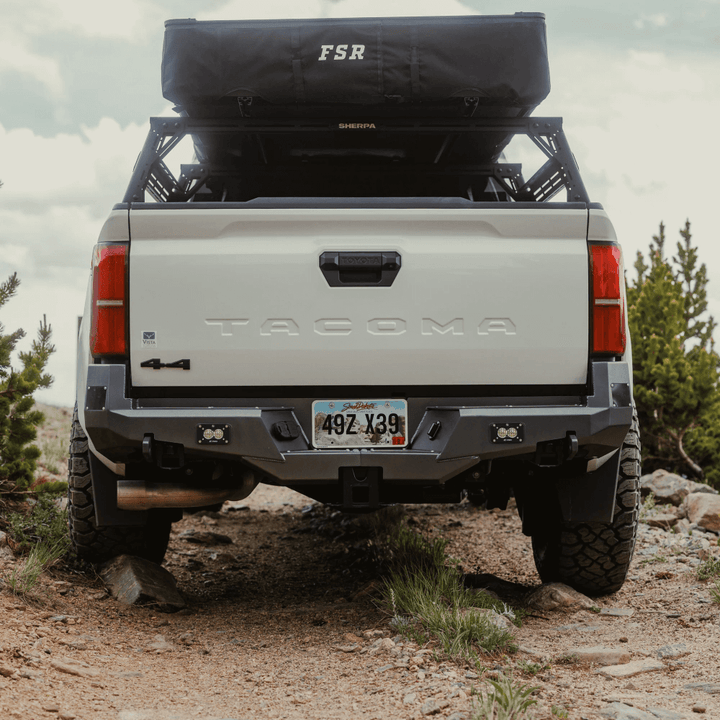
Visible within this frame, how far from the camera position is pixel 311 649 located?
378cm

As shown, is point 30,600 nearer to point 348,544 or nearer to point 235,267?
point 235,267

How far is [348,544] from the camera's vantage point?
6.54 meters

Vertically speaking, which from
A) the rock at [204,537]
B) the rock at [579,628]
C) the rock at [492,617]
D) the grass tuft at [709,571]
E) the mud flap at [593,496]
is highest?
the mud flap at [593,496]

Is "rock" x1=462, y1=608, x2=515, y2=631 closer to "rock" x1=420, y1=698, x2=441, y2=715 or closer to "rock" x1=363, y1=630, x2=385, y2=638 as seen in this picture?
"rock" x1=363, y1=630, x2=385, y2=638

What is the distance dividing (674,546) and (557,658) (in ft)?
9.19

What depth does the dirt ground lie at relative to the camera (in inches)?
118

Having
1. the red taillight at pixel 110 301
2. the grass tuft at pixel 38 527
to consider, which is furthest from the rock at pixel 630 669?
the grass tuft at pixel 38 527

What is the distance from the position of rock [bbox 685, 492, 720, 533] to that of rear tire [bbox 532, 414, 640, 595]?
2.63 m

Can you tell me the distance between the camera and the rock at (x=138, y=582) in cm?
442

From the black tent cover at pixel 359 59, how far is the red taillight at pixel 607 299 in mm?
1212

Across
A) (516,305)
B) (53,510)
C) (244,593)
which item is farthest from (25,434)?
(516,305)

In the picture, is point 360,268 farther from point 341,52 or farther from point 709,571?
point 709,571

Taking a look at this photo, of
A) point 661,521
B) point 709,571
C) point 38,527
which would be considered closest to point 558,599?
point 709,571

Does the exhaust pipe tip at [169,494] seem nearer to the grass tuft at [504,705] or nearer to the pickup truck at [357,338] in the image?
the pickup truck at [357,338]
